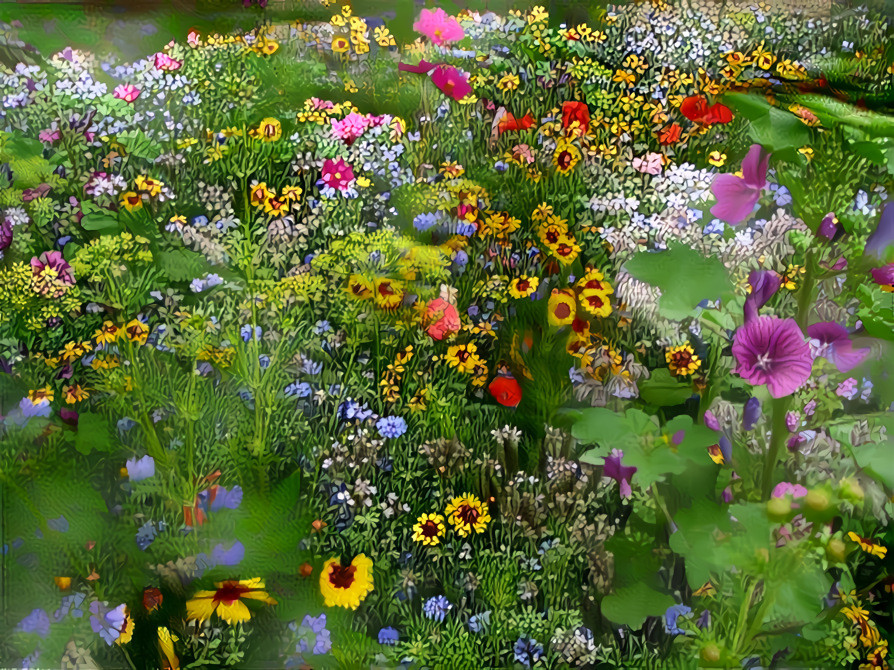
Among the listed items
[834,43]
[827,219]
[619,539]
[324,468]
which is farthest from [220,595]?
[834,43]

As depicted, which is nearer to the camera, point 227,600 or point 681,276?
point 681,276

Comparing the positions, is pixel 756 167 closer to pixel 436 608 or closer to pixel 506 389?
pixel 506 389

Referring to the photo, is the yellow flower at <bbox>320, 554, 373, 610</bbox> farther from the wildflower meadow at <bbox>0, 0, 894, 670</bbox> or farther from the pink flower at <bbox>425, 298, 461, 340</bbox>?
the pink flower at <bbox>425, 298, 461, 340</bbox>

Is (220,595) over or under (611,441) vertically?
under

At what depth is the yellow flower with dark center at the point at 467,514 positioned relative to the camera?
115 centimetres

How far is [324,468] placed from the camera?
3.78 feet

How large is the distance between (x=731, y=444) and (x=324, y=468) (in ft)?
A: 2.33

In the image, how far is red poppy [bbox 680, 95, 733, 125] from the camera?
111 centimetres

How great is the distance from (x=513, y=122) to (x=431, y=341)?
40 cm

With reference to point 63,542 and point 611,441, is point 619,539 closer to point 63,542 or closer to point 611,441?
point 611,441

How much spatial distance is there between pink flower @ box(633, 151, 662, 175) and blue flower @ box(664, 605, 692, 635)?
758 mm

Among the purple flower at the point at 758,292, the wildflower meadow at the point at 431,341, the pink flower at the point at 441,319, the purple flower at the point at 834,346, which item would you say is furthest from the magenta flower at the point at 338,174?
the purple flower at the point at 834,346

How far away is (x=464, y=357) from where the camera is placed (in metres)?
1.14

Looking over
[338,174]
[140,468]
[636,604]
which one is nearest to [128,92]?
[338,174]
